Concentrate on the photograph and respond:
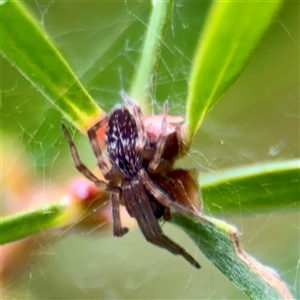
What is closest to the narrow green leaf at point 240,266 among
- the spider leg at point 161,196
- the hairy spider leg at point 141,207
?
the spider leg at point 161,196

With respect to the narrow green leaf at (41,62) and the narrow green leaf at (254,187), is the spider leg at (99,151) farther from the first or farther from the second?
the narrow green leaf at (254,187)

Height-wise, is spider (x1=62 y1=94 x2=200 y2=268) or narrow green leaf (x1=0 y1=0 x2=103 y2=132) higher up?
narrow green leaf (x1=0 y1=0 x2=103 y2=132)

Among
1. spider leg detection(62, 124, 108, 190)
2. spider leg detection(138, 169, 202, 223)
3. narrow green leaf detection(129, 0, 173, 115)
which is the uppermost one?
narrow green leaf detection(129, 0, 173, 115)

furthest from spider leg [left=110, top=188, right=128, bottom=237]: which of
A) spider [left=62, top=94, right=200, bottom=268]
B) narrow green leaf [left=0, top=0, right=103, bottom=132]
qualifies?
narrow green leaf [left=0, top=0, right=103, bottom=132]

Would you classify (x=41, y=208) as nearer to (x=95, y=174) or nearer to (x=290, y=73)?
(x=95, y=174)

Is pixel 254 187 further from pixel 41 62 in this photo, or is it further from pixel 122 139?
pixel 41 62

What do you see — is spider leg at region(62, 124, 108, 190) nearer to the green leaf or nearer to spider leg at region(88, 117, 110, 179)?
spider leg at region(88, 117, 110, 179)

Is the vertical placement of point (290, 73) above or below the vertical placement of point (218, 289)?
above

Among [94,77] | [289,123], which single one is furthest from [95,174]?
[289,123]
